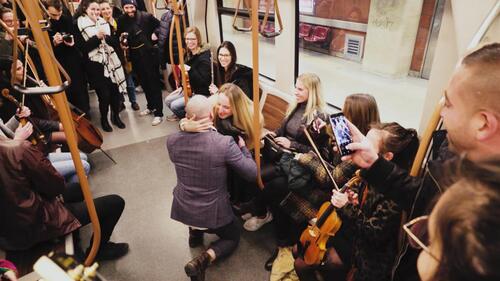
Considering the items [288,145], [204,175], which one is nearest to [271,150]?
[288,145]

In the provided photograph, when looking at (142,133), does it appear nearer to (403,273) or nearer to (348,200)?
(348,200)

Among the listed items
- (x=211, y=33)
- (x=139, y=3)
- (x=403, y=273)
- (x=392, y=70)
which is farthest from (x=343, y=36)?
(x=403, y=273)

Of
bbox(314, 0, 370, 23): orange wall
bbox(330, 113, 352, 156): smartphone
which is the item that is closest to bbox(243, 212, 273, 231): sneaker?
bbox(330, 113, 352, 156): smartphone

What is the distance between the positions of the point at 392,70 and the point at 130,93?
437 centimetres

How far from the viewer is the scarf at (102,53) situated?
4.30m

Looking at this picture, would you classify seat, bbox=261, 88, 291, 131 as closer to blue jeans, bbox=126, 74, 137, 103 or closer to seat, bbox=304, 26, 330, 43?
blue jeans, bbox=126, 74, 137, 103

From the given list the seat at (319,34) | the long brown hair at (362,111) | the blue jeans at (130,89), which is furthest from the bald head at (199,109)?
the seat at (319,34)

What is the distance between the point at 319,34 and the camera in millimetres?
6172

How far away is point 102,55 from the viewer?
174 inches

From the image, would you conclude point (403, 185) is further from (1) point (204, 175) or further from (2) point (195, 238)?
(2) point (195, 238)

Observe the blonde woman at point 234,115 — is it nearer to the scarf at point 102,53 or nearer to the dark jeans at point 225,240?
the dark jeans at point 225,240

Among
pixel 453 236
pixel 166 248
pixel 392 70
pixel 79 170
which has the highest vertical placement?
pixel 453 236

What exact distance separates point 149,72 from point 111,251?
3.08 meters

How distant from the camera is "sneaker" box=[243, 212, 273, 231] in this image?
2861mm
